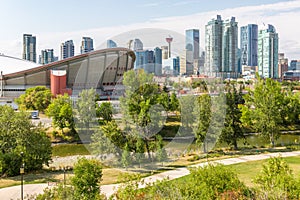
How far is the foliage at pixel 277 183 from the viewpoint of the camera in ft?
19.9

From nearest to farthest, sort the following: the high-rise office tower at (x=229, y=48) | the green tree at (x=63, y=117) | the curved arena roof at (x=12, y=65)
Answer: the green tree at (x=63, y=117)
the curved arena roof at (x=12, y=65)
the high-rise office tower at (x=229, y=48)

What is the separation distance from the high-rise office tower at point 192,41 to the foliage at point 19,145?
19.6 feet

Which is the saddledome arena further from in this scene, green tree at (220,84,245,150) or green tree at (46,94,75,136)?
green tree at (220,84,245,150)

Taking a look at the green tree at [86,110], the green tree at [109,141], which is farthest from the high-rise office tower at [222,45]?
the green tree at [109,141]

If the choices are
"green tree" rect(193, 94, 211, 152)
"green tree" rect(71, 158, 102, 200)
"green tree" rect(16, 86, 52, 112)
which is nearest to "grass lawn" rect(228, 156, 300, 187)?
"green tree" rect(193, 94, 211, 152)

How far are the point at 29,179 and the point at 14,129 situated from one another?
1.81 metres

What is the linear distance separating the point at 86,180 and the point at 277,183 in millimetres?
3670

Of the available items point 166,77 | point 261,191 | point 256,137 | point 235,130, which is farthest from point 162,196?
point 256,137

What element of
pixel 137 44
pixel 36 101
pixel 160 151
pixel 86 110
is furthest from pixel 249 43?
pixel 137 44

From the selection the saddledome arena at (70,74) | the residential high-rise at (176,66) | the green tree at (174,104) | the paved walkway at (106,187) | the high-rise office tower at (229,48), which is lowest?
the paved walkway at (106,187)

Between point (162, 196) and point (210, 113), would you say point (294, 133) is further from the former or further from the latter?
point (162, 196)

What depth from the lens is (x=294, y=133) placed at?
67.5 feet

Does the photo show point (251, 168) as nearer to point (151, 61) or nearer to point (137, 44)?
point (151, 61)

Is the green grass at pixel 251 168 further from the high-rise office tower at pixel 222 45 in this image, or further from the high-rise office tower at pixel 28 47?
the high-rise office tower at pixel 28 47
